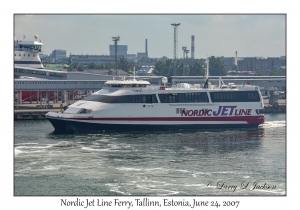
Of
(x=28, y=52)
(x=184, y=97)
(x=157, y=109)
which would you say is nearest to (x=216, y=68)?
(x=28, y=52)

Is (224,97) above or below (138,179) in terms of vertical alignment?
above

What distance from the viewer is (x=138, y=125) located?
53875mm

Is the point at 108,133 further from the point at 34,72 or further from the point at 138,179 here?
A: the point at 34,72

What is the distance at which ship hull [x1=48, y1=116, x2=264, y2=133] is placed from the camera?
52.3m

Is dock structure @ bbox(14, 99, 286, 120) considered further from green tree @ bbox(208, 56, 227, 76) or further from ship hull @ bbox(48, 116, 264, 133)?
green tree @ bbox(208, 56, 227, 76)

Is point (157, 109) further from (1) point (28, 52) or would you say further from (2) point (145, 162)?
(1) point (28, 52)

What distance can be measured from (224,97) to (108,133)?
1142 cm

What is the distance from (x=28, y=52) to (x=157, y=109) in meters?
40.4

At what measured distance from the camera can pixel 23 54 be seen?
294 ft

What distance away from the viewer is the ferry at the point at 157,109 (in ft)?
173

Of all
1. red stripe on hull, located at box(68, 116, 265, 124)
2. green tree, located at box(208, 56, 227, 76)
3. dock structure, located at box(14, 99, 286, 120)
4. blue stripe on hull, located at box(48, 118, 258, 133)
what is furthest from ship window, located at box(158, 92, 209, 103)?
green tree, located at box(208, 56, 227, 76)

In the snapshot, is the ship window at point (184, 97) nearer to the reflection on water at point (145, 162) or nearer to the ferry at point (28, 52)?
the reflection on water at point (145, 162)

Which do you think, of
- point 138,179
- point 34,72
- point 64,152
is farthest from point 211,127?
point 34,72

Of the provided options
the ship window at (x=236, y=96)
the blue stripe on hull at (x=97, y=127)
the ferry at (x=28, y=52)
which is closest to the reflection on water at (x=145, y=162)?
the blue stripe on hull at (x=97, y=127)
